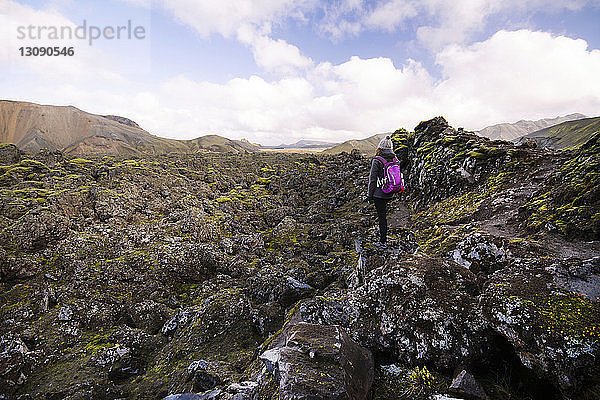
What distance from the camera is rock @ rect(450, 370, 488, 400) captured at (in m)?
4.62

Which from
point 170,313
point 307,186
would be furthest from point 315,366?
point 307,186

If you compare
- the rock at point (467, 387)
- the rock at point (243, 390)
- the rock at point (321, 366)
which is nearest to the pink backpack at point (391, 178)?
the rock at point (321, 366)

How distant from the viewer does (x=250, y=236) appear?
2044cm

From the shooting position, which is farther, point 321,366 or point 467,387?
point 321,366

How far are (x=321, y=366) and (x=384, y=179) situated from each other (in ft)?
23.0

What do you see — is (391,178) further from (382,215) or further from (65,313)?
(65,313)

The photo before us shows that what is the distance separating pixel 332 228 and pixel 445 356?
560 inches

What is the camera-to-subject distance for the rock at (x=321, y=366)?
4453 millimetres

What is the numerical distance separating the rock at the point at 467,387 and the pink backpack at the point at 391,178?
6.14 meters

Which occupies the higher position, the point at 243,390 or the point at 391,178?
the point at 391,178

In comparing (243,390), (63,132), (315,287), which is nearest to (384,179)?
(315,287)

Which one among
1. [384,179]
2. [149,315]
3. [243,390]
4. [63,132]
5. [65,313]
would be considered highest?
[63,132]

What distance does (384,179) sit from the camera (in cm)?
985

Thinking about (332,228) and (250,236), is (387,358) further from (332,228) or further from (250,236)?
(250,236)
